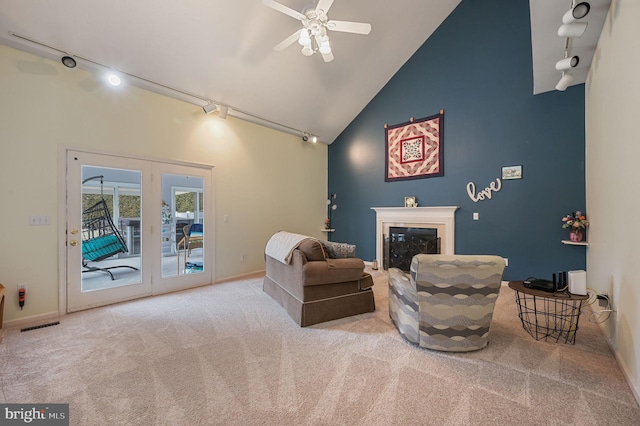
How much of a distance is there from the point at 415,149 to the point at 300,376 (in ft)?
15.3

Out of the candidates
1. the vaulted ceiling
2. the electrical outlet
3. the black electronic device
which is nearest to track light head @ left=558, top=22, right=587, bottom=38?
the vaulted ceiling

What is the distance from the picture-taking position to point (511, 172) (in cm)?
429

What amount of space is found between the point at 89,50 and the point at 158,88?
0.80m

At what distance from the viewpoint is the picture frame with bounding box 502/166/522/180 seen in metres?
4.23

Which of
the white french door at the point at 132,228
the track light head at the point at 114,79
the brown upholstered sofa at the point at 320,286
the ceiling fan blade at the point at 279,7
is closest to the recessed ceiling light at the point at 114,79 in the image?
the track light head at the point at 114,79

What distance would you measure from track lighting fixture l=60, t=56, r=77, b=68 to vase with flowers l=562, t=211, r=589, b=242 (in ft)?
22.0

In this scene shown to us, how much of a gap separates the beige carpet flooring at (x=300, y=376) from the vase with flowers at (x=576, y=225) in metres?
1.36

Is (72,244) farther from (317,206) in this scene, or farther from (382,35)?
(382,35)

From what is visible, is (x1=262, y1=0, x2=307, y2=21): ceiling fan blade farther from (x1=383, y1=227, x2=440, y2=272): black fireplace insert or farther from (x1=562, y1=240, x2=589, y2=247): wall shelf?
(x1=562, y1=240, x2=589, y2=247): wall shelf

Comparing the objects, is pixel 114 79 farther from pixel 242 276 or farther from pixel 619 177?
pixel 619 177

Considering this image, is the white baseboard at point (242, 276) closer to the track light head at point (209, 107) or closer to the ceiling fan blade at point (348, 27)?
the track light head at point (209, 107)

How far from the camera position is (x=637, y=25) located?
6.12 feet

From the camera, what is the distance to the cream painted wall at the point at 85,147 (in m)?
2.90

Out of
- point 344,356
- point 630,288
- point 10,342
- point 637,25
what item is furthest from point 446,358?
point 10,342
